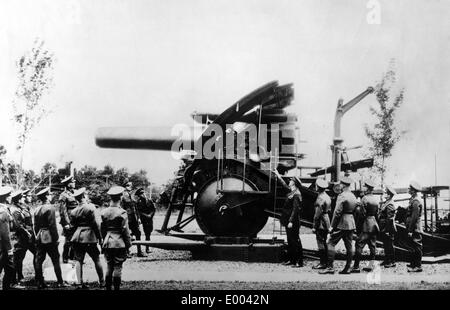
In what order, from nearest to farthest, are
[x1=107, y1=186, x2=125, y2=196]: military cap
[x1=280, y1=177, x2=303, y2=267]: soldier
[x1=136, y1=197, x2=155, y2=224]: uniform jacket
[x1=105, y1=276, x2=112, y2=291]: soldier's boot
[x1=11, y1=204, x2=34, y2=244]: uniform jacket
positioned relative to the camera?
[x1=105, y1=276, x2=112, y2=291]: soldier's boot → [x1=107, y1=186, x2=125, y2=196]: military cap → [x1=11, y1=204, x2=34, y2=244]: uniform jacket → [x1=280, y1=177, x2=303, y2=267]: soldier → [x1=136, y1=197, x2=155, y2=224]: uniform jacket

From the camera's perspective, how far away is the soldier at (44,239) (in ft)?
27.8

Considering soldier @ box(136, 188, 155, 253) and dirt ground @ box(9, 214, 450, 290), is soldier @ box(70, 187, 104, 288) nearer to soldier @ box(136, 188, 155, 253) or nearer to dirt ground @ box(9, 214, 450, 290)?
dirt ground @ box(9, 214, 450, 290)

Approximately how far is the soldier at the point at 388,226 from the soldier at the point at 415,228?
1.38 ft

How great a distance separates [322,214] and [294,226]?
2.29 feet

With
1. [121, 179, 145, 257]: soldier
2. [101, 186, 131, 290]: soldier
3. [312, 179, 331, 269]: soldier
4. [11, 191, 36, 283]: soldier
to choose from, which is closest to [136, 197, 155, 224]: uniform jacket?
[121, 179, 145, 257]: soldier

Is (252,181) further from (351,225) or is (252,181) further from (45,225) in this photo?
(45,225)

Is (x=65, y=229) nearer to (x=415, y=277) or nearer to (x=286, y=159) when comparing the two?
(x=286, y=159)

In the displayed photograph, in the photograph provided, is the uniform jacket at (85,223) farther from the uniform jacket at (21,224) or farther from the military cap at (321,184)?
the military cap at (321,184)

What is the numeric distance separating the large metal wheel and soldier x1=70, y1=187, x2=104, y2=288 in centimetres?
319

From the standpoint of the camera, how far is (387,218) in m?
10.9

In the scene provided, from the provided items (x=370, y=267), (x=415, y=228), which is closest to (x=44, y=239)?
(x=370, y=267)

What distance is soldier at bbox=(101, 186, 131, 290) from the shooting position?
25.6ft

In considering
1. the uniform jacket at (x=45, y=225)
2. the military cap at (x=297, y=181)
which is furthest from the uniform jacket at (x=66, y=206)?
the military cap at (x=297, y=181)
